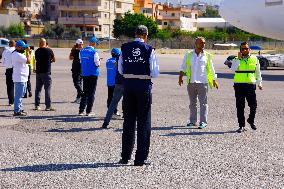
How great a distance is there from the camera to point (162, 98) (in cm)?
1911

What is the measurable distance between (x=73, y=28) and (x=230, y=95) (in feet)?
302

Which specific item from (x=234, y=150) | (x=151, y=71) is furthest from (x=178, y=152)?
(x=151, y=71)

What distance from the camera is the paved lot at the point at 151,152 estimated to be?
774 cm

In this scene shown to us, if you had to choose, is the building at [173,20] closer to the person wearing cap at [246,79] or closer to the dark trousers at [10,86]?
the dark trousers at [10,86]

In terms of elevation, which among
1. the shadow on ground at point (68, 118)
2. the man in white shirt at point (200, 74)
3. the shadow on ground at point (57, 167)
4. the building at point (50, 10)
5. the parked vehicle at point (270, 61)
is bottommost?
the parked vehicle at point (270, 61)

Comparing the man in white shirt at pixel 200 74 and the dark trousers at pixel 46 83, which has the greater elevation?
the man in white shirt at pixel 200 74

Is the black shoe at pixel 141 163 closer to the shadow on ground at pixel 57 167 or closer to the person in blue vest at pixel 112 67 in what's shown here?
the shadow on ground at pixel 57 167

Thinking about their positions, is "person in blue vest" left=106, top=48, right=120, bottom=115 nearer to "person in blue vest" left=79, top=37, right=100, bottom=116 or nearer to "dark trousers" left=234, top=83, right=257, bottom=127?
"person in blue vest" left=79, top=37, right=100, bottom=116

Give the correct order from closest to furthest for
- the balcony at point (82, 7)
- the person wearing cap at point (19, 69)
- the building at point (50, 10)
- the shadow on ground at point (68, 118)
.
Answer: the shadow on ground at point (68, 118) < the person wearing cap at point (19, 69) < the balcony at point (82, 7) < the building at point (50, 10)

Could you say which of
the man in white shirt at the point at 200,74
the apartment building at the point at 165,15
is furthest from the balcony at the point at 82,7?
the man in white shirt at the point at 200,74

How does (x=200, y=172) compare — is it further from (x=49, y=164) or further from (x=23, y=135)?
(x=23, y=135)

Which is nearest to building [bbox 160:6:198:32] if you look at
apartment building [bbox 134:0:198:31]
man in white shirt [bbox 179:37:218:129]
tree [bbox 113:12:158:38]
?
apartment building [bbox 134:0:198:31]

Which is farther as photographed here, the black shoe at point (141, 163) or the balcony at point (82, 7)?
the balcony at point (82, 7)

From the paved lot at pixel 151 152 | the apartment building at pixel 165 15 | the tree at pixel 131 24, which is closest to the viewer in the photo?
the paved lot at pixel 151 152
